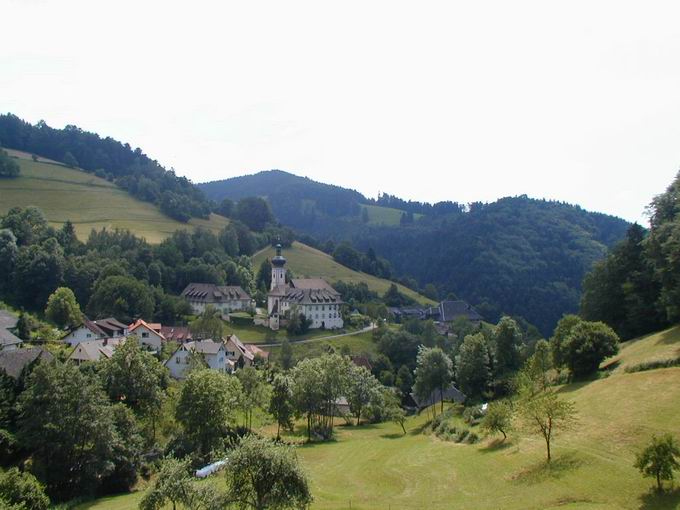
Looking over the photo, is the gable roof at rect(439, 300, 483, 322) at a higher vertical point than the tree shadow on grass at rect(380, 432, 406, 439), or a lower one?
higher

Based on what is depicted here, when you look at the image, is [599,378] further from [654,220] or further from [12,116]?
[12,116]

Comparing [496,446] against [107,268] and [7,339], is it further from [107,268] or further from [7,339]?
[107,268]

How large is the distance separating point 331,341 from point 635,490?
75.6 m

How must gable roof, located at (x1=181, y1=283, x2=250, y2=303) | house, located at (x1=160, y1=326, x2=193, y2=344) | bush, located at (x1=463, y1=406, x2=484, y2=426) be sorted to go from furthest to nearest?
gable roof, located at (x1=181, y1=283, x2=250, y2=303) → house, located at (x1=160, y1=326, x2=193, y2=344) → bush, located at (x1=463, y1=406, x2=484, y2=426)

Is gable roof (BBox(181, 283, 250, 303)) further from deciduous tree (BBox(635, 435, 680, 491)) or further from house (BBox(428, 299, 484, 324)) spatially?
deciduous tree (BBox(635, 435, 680, 491))

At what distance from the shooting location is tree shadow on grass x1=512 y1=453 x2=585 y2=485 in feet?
98.8

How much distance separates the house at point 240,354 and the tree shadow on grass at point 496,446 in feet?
145

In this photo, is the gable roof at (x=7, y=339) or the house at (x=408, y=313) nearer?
the gable roof at (x=7, y=339)

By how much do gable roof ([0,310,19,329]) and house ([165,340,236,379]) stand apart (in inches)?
724

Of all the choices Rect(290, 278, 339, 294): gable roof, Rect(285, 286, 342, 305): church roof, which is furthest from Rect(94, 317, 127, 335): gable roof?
Rect(290, 278, 339, 294): gable roof

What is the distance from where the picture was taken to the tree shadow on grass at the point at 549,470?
98.8 ft

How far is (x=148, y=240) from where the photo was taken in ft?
414

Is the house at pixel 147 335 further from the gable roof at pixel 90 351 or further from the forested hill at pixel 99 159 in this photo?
the forested hill at pixel 99 159

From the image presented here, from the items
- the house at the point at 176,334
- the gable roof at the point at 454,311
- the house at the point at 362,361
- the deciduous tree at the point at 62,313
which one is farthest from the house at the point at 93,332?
the gable roof at the point at 454,311
